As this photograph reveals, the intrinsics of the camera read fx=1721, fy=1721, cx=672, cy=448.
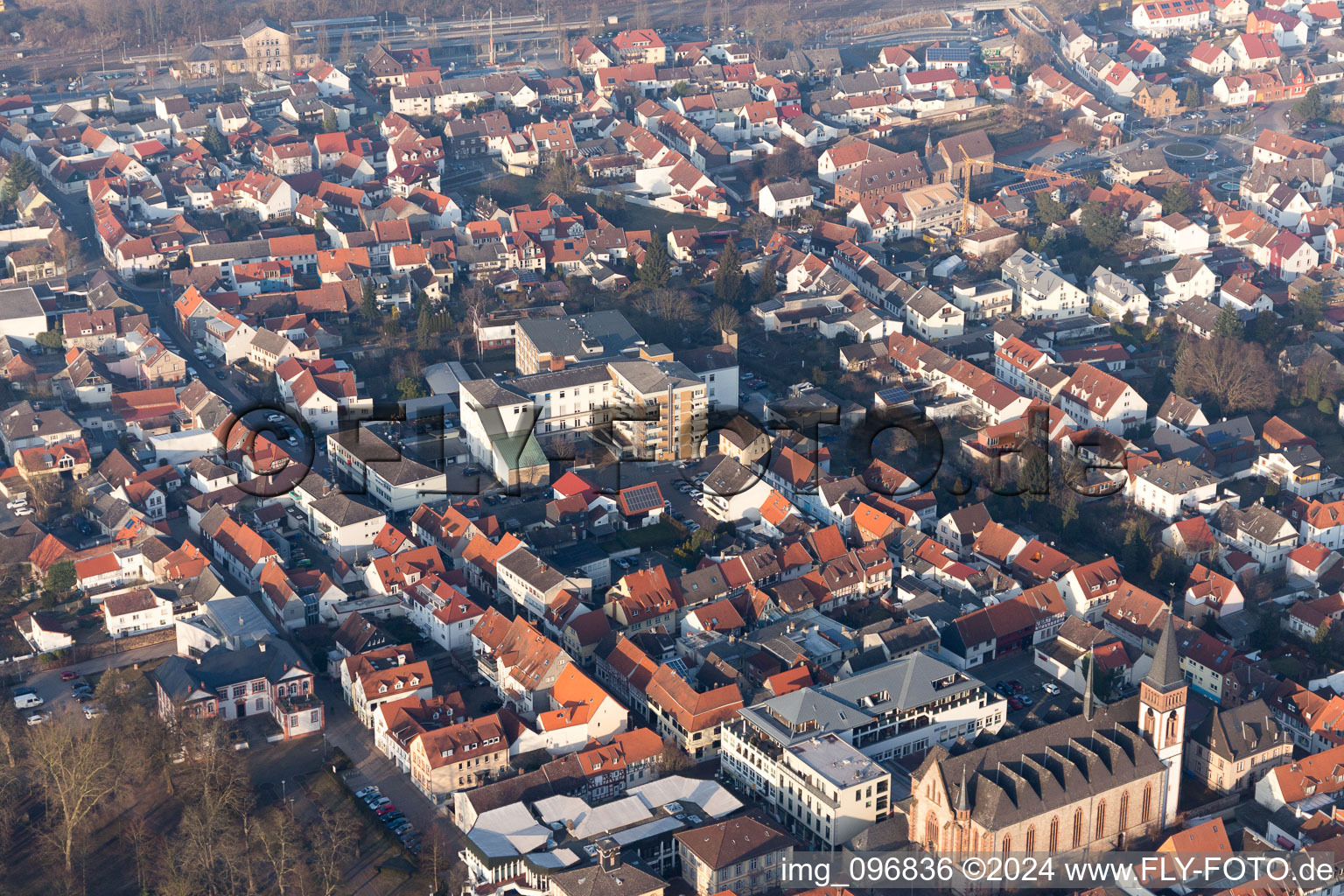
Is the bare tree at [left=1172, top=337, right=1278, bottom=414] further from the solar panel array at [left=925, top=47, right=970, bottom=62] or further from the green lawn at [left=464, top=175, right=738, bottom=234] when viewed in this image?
the solar panel array at [left=925, top=47, right=970, bottom=62]

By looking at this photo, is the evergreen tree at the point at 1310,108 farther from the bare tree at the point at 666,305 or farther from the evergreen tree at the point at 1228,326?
the bare tree at the point at 666,305

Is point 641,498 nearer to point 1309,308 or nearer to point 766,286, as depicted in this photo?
point 766,286

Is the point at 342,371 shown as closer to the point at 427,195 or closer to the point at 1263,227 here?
the point at 427,195

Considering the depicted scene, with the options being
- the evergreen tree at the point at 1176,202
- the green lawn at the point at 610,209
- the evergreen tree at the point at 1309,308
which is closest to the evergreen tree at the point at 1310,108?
the evergreen tree at the point at 1176,202

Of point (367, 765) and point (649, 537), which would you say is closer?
point (367, 765)

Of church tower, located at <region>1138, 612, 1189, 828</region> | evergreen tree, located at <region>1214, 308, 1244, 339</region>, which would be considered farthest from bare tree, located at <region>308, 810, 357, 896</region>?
evergreen tree, located at <region>1214, 308, 1244, 339</region>

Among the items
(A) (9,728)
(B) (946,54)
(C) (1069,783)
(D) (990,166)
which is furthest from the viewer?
(B) (946,54)

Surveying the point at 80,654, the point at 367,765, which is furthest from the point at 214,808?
the point at 80,654
